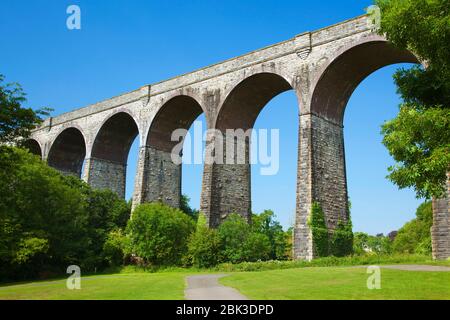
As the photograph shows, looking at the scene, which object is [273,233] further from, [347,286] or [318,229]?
[347,286]

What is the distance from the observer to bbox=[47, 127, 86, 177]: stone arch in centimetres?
4466

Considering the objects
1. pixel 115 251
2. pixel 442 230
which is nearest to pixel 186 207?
pixel 115 251

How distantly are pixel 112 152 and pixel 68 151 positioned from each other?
6.95 m

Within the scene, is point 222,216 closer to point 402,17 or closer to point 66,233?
point 66,233

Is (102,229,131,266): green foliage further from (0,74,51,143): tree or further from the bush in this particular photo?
(0,74,51,143): tree

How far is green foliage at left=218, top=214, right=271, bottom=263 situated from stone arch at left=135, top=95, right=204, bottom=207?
8.45 meters

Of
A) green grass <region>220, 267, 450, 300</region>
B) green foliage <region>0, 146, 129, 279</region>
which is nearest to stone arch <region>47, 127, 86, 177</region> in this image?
green foliage <region>0, 146, 129, 279</region>

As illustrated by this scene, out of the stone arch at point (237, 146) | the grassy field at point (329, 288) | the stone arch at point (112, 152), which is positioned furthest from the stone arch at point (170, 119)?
the grassy field at point (329, 288)

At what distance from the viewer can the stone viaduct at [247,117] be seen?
24.8 m

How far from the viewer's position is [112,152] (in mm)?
41719

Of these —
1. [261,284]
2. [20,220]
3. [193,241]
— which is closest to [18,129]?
[20,220]

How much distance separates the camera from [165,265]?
97.0ft

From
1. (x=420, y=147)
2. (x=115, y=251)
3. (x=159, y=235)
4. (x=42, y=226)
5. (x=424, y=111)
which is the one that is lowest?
(x=115, y=251)

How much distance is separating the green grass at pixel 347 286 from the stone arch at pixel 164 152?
19.2 metres
